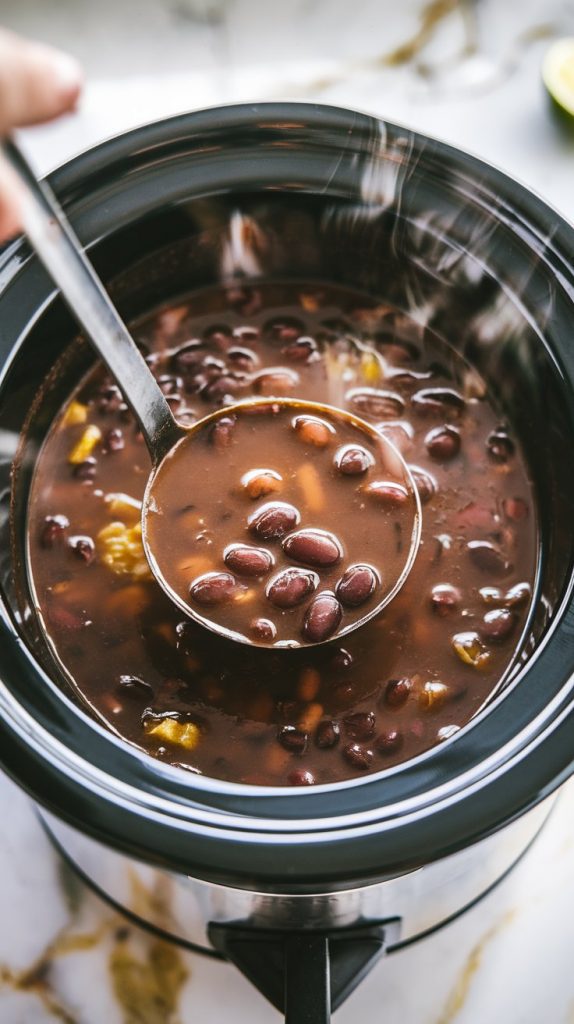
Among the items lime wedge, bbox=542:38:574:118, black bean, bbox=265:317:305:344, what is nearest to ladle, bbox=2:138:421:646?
black bean, bbox=265:317:305:344

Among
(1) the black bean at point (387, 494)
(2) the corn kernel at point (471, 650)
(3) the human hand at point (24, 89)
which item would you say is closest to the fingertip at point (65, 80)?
(3) the human hand at point (24, 89)

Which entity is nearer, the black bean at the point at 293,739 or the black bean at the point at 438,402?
the black bean at the point at 293,739

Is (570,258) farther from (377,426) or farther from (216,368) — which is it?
(216,368)

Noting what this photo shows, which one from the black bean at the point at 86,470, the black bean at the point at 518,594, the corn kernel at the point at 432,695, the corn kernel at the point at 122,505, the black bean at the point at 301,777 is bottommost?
the black bean at the point at 301,777

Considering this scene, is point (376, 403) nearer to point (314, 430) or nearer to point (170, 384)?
point (314, 430)

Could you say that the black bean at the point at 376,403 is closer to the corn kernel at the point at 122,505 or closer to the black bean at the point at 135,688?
the corn kernel at the point at 122,505

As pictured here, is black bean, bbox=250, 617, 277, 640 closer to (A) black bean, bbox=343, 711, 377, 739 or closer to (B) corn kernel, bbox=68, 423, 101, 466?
(A) black bean, bbox=343, 711, 377, 739

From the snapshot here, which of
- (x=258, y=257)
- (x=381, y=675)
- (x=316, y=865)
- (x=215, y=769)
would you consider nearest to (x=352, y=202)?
(x=258, y=257)
